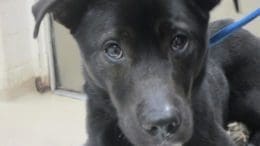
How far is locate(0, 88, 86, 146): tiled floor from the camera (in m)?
3.11

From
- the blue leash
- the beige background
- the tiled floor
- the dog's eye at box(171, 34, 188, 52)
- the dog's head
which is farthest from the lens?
the beige background

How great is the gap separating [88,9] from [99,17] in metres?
0.07

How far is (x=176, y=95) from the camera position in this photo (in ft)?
5.51

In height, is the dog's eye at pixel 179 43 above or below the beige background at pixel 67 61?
above

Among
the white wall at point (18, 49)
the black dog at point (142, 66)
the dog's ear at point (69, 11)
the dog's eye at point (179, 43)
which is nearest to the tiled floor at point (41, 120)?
the white wall at point (18, 49)

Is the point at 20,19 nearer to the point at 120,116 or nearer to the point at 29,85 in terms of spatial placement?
the point at 29,85

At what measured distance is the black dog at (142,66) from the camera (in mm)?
1650

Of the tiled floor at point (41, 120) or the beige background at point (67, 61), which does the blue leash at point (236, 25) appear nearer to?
the tiled floor at point (41, 120)

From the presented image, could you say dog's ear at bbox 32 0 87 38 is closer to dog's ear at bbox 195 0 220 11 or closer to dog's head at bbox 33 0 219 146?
dog's head at bbox 33 0 219 146

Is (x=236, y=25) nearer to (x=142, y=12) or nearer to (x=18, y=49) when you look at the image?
(x=142, y=12)

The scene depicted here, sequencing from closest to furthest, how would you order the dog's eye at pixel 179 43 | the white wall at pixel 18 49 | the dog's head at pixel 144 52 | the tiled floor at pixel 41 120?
1. the dog's head at pixel 144 52
2. the dog's eye at pixel 179 43
3. the tiled floor at pixel 41 120
4. the white wall at pixel 18 49

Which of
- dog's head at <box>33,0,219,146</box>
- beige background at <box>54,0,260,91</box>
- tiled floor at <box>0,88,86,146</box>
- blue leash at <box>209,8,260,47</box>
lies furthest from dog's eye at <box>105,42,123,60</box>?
beige background at <box>54,0,260,91</box>

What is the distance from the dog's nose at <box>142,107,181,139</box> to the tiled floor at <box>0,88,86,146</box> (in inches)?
57.5

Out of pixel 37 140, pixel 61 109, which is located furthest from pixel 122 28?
pixel 61 109
